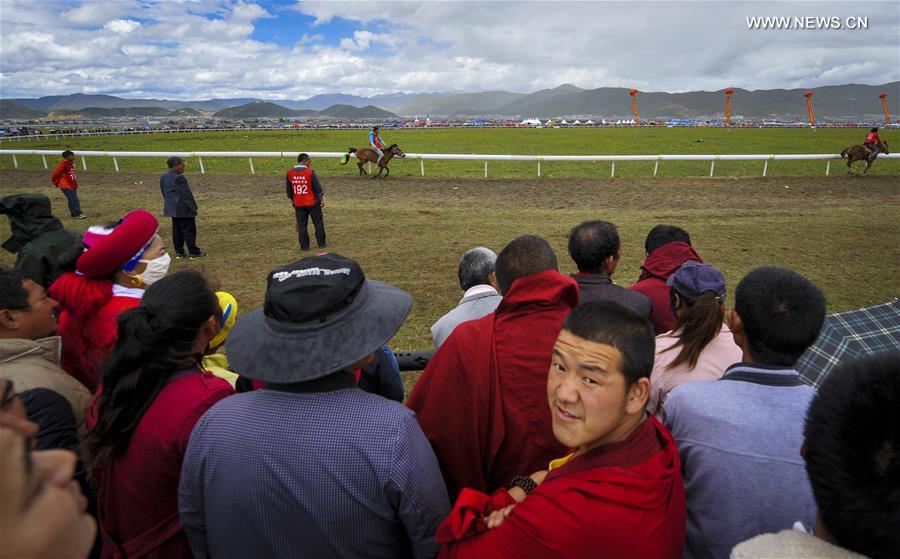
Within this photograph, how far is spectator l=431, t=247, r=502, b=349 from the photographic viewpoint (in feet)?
9.68

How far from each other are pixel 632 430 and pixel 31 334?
2875 millimetres

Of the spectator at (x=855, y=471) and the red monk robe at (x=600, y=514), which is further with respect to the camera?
the red monk robe at (x=600, y=514)

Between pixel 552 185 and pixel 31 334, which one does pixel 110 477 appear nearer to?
pixel 31 334

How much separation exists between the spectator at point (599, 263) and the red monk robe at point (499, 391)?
1316mm

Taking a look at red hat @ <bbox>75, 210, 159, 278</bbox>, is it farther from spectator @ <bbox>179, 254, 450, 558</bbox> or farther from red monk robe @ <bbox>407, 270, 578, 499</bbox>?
red monk robe @ <bbox>407, 270, 578, 499</bbox>

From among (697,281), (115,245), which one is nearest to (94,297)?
(115,245)

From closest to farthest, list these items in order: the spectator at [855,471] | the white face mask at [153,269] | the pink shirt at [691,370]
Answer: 1. the spectator at [855,471]
2. the pink shirt at [691,370]
3. the white face mask at [153,269]

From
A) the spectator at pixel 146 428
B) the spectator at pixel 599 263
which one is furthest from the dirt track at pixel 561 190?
the spectator at pixel 146 428

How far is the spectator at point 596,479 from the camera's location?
4.01ft

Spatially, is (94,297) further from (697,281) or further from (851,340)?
(851,340)

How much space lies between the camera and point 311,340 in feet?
5.15

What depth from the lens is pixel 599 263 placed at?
11.6 feet

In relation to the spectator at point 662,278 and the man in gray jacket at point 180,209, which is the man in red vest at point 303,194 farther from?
the spectator at point 662,278

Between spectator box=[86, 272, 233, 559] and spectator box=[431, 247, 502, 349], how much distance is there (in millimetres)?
1360
